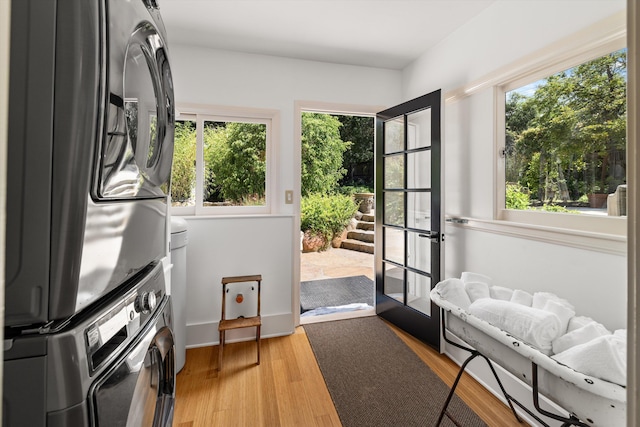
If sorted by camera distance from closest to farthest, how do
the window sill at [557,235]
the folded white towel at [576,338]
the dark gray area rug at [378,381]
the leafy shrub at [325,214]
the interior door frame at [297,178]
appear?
the folded white towel at [576,338] < the window sill at [557,235] < the dark gray area rug at [378,381] < the interior door frame at [297,178] < the leafy shrub at [325,214]

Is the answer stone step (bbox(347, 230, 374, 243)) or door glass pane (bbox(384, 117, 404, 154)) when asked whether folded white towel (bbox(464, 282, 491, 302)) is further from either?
stone step (bbox(347, 230, 374, 243))

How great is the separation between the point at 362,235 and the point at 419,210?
378cm

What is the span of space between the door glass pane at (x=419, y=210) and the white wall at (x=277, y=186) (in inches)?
39.0

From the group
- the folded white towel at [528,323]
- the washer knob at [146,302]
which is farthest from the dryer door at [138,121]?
the folded white towel at [528,323]

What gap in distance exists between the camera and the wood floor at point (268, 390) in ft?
5.61

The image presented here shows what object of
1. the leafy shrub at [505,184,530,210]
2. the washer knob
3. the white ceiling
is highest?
the white ceiling

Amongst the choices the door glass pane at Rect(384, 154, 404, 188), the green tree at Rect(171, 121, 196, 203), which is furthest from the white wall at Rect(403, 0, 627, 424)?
the green tree at Rect(171, 121, 196, 203)

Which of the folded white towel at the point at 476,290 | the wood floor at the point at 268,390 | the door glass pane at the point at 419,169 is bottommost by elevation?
the wood floor at the point at 268,390

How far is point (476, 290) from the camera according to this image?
1.40 meters

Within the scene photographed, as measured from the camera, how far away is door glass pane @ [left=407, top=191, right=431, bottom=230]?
2451 mm

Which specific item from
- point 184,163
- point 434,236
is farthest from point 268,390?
point 184,163

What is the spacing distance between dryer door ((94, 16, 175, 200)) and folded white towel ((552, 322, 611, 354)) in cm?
134
